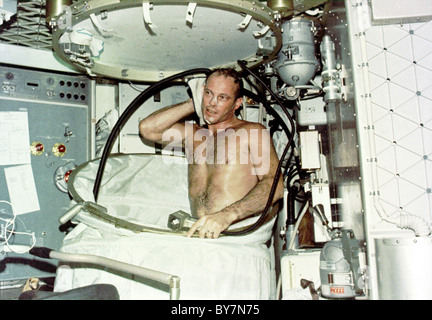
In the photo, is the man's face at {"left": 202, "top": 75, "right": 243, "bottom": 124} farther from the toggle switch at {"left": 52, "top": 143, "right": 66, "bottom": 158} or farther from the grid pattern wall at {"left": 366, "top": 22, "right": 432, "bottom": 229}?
the grid pattern wall at {"left": 366, "top": 22, "right": 432, "bottom": 229}

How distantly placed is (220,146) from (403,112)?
3.88 ft

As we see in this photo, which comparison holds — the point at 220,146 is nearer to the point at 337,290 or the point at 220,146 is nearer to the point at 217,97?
the point at 217,97

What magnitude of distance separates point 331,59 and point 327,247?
33.1 inches

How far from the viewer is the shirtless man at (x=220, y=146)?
2.27 metres

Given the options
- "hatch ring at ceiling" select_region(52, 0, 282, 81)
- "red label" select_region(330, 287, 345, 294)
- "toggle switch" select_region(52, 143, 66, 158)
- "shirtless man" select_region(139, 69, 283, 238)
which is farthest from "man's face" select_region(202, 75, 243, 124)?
"red label" select_region(330, 287, 345, 294)

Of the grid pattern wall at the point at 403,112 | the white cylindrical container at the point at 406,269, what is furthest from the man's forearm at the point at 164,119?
the white cylindrical container at the point at 406,269

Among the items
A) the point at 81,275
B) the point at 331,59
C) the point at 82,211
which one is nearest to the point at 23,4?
the point at 82,211

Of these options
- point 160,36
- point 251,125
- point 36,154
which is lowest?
point 36,154

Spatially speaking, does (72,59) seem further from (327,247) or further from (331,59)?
(327,247)

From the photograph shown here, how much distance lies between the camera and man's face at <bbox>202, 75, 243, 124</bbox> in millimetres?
2324

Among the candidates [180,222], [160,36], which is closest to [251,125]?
[160,36]

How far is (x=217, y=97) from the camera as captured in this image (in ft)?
7.70

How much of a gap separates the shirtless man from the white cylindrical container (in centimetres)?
86

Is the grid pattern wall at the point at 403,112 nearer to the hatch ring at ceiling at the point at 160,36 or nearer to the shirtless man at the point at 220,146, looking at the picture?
the hatch ring at ceiling at the point at 160,36
